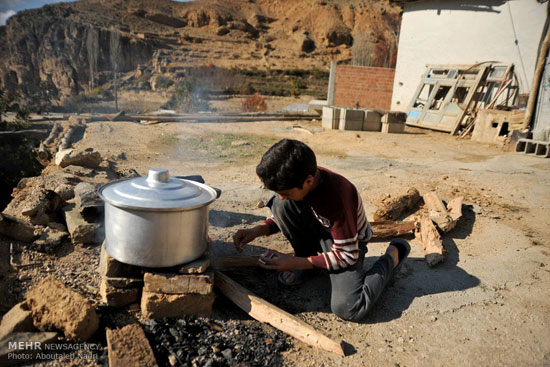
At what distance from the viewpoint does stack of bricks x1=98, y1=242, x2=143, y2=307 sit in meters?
2.19

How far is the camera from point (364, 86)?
1530cm

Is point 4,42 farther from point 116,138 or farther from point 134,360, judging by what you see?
point 134,360

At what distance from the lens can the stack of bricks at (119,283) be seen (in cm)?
219

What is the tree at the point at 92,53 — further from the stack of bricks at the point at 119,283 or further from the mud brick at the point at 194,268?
the mud brick at the point at 194,268

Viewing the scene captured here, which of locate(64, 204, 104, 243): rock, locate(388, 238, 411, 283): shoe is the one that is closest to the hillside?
locate(64, 204, 104, 243): rock

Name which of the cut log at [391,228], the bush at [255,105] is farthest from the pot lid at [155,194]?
the bush at [255,105]

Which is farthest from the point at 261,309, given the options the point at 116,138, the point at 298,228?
the point at 116,138

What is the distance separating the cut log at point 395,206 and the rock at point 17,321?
3067 millimetres

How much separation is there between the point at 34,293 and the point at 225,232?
5.52ft

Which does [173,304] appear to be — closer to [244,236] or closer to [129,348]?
[129,348]

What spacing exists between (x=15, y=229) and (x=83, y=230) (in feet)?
1.60

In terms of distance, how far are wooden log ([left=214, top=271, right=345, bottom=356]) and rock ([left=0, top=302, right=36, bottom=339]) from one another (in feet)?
3.53

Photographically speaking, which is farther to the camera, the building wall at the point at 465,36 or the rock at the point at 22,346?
the building wall at the point at 465,36

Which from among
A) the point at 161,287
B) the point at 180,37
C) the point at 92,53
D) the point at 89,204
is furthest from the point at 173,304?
the point at 180,37
